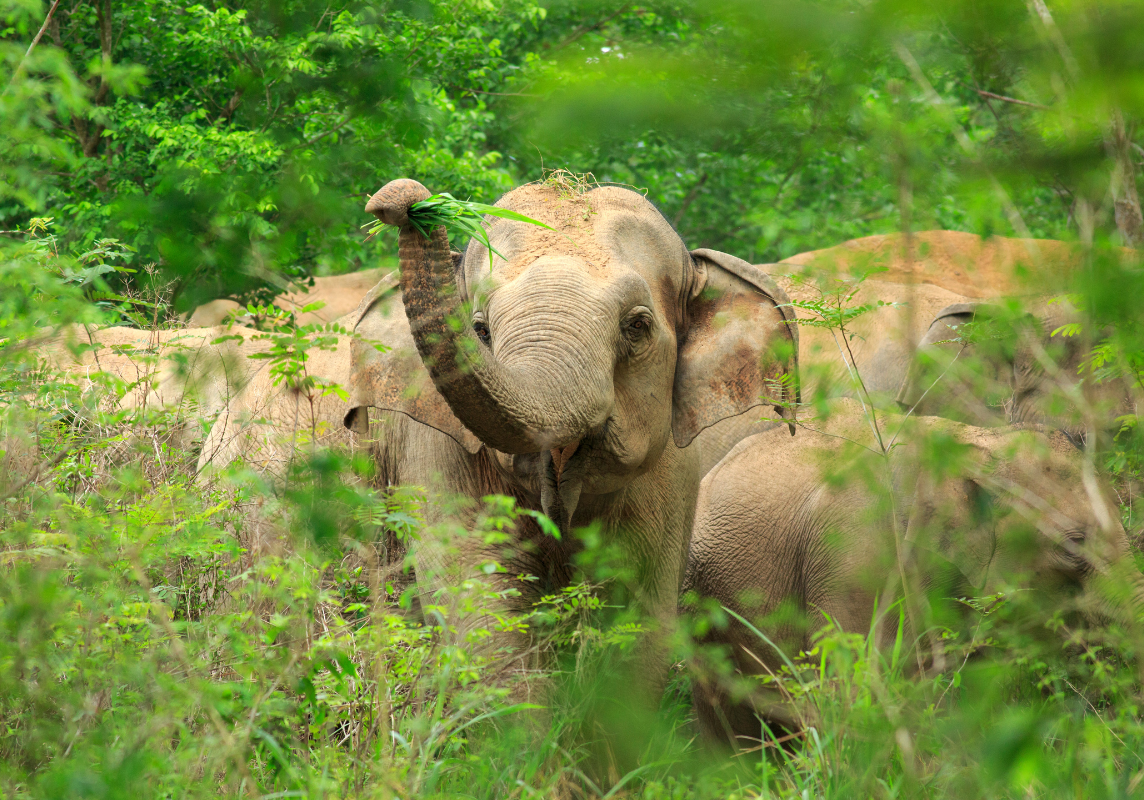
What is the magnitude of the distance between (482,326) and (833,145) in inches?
70.0

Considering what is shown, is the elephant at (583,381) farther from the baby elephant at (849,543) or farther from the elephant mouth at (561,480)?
the baby elephant at (849,543)

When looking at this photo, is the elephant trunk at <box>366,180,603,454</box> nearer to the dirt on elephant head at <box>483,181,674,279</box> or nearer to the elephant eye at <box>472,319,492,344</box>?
the elephant eye at <box>472,319,492,344</box>

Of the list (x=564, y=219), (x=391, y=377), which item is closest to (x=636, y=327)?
(x=564, y=219)

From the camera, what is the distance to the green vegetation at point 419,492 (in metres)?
1.64

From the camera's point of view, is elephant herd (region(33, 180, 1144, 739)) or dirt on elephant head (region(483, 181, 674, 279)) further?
dirt on elephant head (region(483, 181, 674, 279))

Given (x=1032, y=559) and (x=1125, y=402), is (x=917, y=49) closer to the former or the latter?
(x=1032, y=559)

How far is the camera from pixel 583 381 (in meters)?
3.21

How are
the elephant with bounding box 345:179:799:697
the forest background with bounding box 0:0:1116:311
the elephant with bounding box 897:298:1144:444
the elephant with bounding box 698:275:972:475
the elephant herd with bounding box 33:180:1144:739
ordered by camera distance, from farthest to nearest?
the elephant with bounding box 698:275:972:475 < the elephant with bounding box 897:298:1144:444 < the elephant with bounding box 345:179:799:697 < the elephant herd with bounding box 33:180:1144:739 < the forest background with bounding box 0:0:1116:311

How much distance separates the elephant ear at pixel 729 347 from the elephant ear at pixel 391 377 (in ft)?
2.50

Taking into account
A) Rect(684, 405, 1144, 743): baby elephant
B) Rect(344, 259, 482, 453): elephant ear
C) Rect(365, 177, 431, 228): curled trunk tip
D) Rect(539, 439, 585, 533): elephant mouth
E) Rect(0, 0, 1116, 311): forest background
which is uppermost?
Rect(0, 0, 1116, 311): forest background

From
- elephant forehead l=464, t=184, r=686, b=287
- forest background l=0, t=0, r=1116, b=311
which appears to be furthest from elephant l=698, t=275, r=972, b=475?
forest background l=0, t=0, r=1116, b=311

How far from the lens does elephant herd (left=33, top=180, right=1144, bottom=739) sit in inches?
116

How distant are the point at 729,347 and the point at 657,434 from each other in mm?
434

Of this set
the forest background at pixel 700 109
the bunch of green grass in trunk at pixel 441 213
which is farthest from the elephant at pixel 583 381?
the forest background at pixel 700 109
